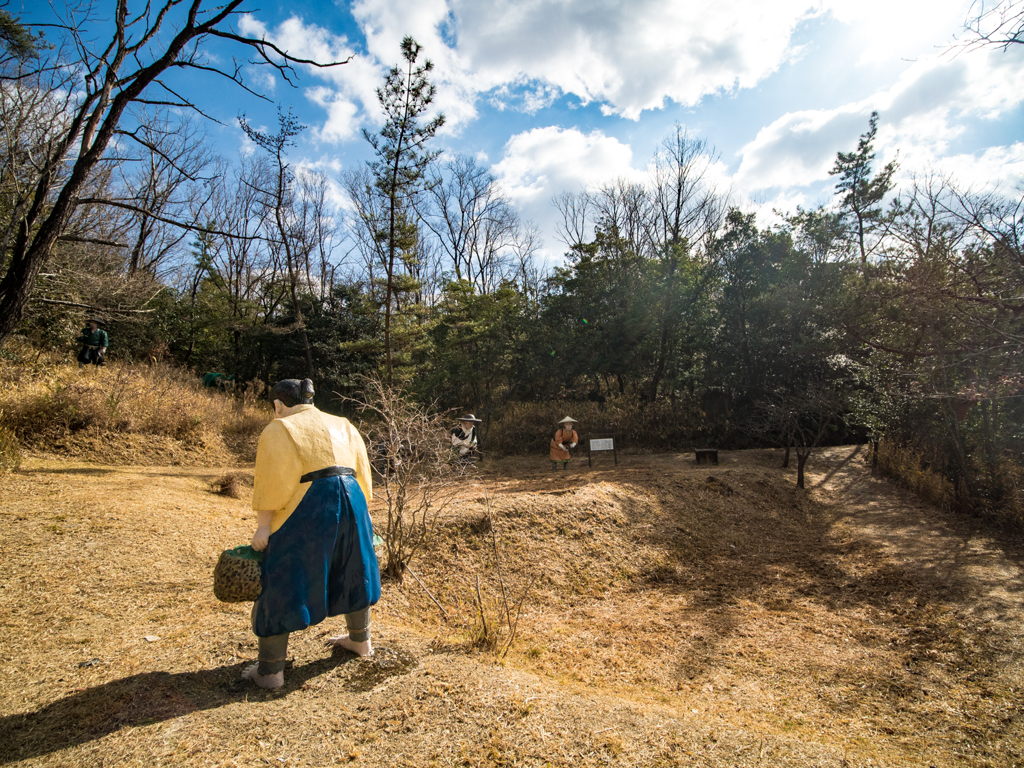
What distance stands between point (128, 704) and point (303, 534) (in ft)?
3.39

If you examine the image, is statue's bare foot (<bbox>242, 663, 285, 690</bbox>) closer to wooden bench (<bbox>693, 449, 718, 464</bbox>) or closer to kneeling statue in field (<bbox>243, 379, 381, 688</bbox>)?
kneeling statue in field (<bbox>243, 379, 381, 688</bbox>)

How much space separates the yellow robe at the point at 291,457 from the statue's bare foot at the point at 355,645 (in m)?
0.90

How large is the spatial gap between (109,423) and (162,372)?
15.8 feet

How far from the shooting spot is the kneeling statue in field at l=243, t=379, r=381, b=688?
2.39 meters

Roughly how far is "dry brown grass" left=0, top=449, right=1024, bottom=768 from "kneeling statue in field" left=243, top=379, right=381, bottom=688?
1.26ft

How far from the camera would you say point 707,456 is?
11.0 metres

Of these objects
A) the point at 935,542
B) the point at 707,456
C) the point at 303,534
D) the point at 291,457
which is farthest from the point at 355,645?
the point at 707,456

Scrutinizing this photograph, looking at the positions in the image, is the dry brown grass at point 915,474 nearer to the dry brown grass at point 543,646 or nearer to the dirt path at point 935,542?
the dirt path at point 935,542

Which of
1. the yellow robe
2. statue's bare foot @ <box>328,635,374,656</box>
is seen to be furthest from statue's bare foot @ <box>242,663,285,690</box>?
the yellow robe

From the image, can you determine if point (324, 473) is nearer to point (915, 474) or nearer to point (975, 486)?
point (975, 486)

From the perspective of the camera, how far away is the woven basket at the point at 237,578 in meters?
2.31

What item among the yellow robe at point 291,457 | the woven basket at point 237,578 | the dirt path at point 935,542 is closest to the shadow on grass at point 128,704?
the woven basket at point 237,578

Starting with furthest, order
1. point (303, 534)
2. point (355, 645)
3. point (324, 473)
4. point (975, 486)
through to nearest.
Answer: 1. point (975, 486)
2. point (355, 645)
3. point (324, 473)
4. point (303, 534)

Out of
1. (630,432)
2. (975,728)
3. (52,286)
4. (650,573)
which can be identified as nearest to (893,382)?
(630,432)
